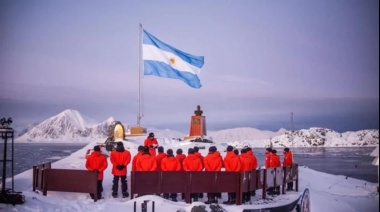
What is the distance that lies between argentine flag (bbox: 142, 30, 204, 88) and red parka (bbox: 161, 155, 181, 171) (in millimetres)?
7759

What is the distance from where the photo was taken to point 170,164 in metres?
11.5

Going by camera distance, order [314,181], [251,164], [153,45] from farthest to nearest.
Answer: [314,181] → [153,45] → [251,164]

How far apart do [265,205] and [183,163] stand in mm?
2508

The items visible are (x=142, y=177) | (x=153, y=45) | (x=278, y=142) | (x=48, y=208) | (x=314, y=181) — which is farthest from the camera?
(x=278, y=142)

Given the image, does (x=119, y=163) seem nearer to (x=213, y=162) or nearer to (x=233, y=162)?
(x=213, y=162)

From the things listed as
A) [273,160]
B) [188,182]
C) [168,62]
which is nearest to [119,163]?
[188,182]

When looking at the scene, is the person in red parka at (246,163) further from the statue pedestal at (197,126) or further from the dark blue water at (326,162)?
the dark blue water at (326,162)

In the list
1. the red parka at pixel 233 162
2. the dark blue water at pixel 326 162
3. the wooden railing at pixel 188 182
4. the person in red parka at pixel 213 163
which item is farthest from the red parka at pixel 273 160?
the dark blue water at pixel 326 162

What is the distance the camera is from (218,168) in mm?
11477

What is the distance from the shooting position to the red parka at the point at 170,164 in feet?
37.8

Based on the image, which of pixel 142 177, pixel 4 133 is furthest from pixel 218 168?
pixel 4 133

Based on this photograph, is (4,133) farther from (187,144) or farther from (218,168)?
(187,144)

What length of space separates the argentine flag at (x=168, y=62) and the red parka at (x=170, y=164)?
7.76 metres

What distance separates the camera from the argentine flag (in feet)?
62.0
